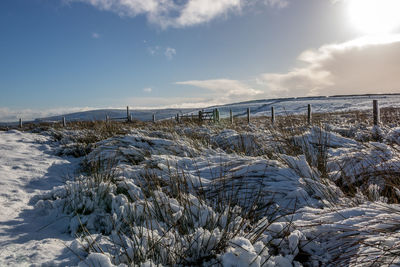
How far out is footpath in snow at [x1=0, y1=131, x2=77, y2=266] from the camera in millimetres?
1738

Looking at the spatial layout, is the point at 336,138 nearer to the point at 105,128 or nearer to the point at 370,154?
the point at 370,154

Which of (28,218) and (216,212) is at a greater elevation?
(216,212)

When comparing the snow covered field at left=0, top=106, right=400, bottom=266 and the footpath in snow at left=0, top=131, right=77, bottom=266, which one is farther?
the footpath in snow at left=0, top=131, right=77, bottom=266

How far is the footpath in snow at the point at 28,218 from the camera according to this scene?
174 cm

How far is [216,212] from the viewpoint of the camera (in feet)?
5.64

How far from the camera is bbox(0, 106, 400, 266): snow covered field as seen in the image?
51.2 inches

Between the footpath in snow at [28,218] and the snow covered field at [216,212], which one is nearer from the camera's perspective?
the snow covered field at [216,212]

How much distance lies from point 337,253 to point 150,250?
3.08 feet

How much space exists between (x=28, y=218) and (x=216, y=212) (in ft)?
6.29

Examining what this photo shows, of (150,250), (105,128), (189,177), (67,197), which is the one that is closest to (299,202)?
(189,177)

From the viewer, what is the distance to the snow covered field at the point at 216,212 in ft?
4.27

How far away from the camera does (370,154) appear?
281cm

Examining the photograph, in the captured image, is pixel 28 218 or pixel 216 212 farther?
pixel 28 218

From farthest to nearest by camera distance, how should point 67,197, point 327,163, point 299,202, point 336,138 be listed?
point 336,138, point 327,163, point 67,197, point 299,202
